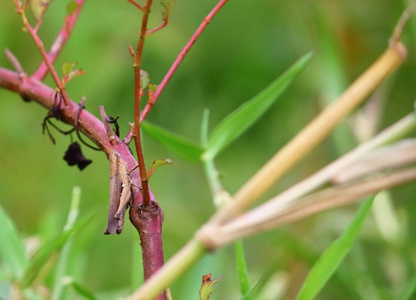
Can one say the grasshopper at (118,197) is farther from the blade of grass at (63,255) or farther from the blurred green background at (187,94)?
the blurred green background at (187,94)

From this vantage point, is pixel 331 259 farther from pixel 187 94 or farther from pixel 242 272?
pixel 187 94

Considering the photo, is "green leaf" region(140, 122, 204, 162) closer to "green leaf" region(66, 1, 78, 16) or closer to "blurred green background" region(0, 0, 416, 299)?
"green leaf" region(66, 1, 78, 16)

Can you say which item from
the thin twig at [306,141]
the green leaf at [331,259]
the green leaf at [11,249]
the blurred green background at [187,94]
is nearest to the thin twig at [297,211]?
the thin twig at [306,141]

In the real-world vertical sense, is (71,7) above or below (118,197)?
above

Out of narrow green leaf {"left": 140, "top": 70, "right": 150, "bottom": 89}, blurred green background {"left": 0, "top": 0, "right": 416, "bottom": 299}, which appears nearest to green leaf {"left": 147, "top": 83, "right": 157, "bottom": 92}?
narrow green leaf {"left": 140, "top": 70, "right": 150, "bottom": 89}

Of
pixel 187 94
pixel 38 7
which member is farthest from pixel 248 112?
pixel 187 94

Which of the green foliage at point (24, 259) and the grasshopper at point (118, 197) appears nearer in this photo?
the grasshopper at point (118, 197)
